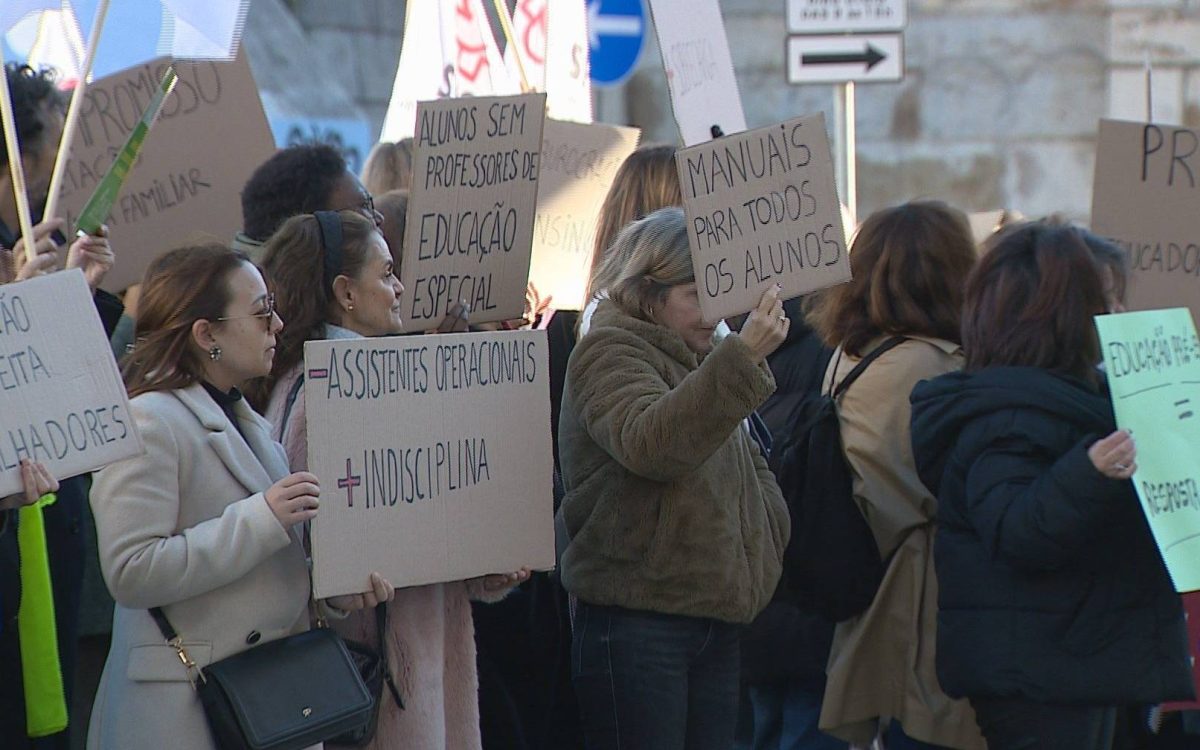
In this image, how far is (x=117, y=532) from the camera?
3307 millimetres

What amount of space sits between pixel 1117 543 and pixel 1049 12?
9.44 metres

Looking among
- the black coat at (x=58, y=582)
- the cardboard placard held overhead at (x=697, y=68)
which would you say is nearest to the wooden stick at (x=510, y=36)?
the cardboard placard held overhead at (x=697, y=68)

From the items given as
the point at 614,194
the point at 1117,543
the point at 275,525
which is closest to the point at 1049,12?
the point at 614,194

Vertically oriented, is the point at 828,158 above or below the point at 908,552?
above

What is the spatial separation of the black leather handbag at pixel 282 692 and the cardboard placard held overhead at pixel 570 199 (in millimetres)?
2158

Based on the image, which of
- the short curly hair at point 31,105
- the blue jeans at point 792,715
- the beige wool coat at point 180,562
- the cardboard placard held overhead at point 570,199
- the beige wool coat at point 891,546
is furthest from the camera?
the cardboard placard held overhead at point 570,199

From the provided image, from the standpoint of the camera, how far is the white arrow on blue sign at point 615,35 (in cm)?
1034

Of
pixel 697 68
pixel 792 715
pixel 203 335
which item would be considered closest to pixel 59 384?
pixel 203 335

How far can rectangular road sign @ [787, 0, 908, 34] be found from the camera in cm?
803

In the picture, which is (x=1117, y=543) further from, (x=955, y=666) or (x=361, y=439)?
(x=361, y=439)

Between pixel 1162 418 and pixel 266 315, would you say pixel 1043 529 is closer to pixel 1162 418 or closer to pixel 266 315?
pixel 1162 418

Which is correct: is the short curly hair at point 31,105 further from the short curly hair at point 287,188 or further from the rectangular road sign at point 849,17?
the rectangular road sign at point 849,17

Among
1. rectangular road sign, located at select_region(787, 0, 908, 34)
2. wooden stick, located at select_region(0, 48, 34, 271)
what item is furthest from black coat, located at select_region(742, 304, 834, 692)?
rectangular road sign, located at select_region(787, 0, 908, 34)

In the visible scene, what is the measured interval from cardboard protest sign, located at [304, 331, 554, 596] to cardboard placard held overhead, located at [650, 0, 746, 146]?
6.76 ft
